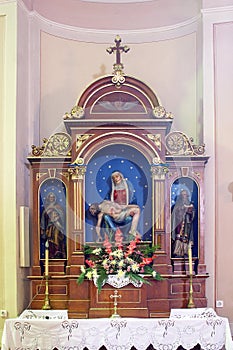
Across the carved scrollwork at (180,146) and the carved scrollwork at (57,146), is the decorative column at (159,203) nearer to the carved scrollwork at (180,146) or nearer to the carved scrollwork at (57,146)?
the carved scrollwork at (180,146)

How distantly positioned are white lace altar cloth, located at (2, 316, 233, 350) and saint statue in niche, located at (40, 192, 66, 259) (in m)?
1.06

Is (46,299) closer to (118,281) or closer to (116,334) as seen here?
(118,281)

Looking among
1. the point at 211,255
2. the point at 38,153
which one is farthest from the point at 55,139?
the point at 211,255

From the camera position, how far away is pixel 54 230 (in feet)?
24.1

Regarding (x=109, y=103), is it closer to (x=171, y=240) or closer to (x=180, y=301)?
(x=171, y=240)

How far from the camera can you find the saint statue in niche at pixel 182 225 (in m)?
7.36

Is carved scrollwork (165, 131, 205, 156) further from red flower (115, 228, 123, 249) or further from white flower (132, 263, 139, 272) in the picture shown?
white flower (132, 263, 139, 272)

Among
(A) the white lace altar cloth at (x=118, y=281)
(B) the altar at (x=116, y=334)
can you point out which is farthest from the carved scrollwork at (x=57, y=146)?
(B) the altar at (x=116, y=334)

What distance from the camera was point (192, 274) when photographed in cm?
717

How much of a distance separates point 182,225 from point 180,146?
89cm

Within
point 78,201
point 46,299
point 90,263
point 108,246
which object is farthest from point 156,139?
point 46,299

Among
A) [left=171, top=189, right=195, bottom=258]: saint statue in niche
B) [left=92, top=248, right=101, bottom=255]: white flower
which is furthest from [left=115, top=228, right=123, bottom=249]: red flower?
[left=171, top=189, right=195, bottom=258]: saint statue in niche

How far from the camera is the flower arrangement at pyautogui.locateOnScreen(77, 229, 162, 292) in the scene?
273 inches

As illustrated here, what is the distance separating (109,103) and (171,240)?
5.51 ft
